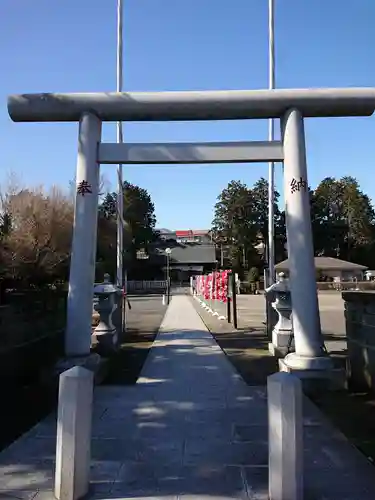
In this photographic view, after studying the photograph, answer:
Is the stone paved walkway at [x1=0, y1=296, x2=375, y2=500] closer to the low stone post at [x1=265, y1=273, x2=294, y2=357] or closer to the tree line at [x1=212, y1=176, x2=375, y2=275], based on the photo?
the low stone post at [x1=265, y1=273, x2=294, y2=357]

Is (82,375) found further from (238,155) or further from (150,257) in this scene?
(150,257)

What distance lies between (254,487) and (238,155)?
5.52m

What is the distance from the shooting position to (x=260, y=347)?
11617 mm

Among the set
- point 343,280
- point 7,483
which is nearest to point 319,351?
point 7,483

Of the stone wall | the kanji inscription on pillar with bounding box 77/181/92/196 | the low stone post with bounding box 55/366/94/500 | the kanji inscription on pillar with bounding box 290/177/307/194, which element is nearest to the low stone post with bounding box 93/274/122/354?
the kanji inscription on pillar with bounding box 77/181/92/196

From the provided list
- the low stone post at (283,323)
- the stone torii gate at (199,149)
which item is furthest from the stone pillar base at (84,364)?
the low stone post at (283,323)

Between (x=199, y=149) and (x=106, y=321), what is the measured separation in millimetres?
4911

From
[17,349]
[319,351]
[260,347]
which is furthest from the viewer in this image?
[260,347]

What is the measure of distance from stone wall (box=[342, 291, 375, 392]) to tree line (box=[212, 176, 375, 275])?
48.4 metres

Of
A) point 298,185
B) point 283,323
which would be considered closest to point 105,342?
point 283,323

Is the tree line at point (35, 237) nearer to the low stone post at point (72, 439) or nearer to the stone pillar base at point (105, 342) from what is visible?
the stone pillar base at point (105, 342)

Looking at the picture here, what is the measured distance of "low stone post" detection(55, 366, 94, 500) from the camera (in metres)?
3.61

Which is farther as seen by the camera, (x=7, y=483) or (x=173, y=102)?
(x=173, y=102)

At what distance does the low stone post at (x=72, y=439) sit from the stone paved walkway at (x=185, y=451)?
21cm
